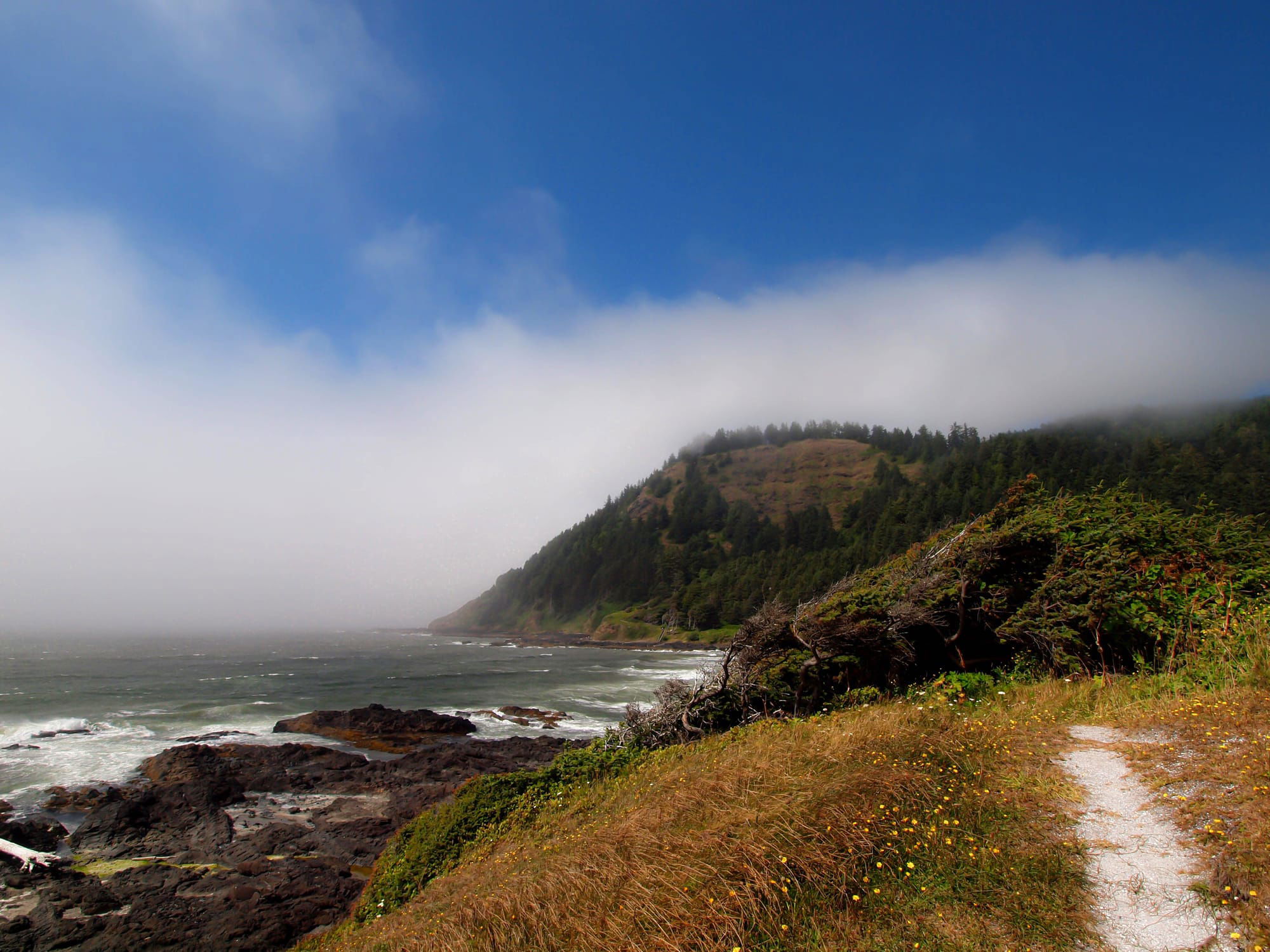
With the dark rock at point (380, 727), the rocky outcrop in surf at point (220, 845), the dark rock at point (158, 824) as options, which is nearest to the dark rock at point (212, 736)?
the dark rock at point (380, 727)

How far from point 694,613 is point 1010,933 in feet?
364

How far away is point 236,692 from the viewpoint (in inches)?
1811

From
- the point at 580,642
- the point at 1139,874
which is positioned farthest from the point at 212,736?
the point at 580,642

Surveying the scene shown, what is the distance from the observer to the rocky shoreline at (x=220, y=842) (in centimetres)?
1220

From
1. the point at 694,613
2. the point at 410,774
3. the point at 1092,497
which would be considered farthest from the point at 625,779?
the point at 694,613

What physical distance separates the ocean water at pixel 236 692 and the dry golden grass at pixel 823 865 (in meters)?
24.6

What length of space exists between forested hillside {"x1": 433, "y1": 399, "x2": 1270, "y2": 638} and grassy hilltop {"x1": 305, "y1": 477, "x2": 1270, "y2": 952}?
216ft

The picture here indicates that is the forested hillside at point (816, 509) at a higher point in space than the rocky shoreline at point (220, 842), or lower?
higher

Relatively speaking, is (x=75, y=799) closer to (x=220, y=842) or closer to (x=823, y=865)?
(x=220, y=842)

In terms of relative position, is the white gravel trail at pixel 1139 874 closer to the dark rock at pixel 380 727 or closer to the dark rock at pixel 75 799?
the dark rock at pixel 75 799

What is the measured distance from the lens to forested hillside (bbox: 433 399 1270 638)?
10331 cm

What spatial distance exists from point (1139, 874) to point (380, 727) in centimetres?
3472

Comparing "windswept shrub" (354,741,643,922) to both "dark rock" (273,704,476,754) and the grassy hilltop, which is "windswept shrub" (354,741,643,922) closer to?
the grassy hilltop

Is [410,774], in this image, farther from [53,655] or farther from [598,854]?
[53,655]
